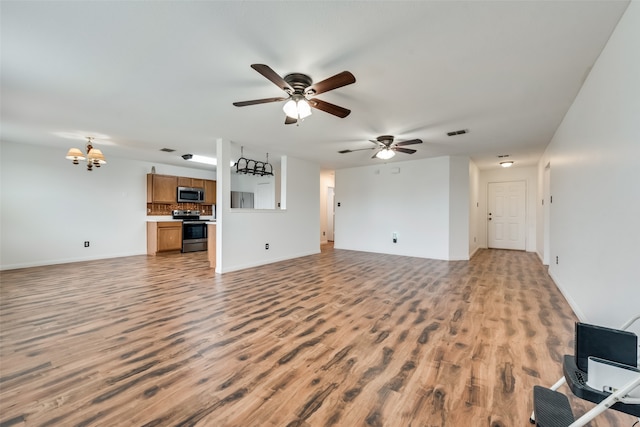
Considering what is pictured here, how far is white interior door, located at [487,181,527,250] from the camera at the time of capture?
7.50 meters

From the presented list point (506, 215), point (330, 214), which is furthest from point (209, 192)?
point (506, 215)

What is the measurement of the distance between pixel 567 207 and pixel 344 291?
9.83 ft

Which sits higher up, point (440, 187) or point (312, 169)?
point (312, 169)

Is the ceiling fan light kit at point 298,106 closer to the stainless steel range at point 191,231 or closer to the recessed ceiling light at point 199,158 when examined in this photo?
the recessed ceiling light at point 199,158

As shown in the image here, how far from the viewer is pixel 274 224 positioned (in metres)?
5.91

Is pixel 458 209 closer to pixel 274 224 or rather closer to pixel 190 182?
pixel 274 224

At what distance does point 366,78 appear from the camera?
2551 mm

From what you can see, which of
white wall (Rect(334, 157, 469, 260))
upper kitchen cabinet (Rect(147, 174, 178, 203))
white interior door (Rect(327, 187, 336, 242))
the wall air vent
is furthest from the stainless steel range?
the wall air vent

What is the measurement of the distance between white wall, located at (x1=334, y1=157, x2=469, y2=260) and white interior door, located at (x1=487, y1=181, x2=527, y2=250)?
2.51 metres

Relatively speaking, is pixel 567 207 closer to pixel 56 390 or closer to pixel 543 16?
pixel 543 16

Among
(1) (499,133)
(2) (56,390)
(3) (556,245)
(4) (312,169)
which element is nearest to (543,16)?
(1) (499,133)

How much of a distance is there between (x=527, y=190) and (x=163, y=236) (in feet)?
32.6

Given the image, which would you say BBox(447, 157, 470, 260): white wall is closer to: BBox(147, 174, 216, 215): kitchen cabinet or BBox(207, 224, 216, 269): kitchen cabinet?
BBox(207, 224, 216, 269): kitchen cabinet

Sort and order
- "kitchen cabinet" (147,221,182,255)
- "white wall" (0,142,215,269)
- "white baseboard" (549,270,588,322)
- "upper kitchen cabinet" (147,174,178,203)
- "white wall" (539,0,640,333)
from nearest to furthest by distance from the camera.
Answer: "white wall" (539,0,640,333) < "white baseboard" (549,270,588,322) < "white wall" (0,142,215,269) < "kitchen cabinet" (147,221,182,255) < "upper kitchen cabinet" (147,174,178,203)
